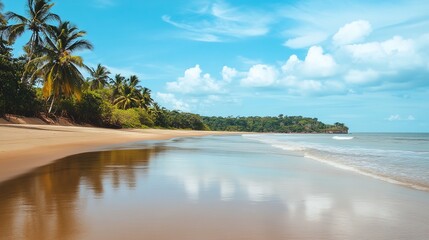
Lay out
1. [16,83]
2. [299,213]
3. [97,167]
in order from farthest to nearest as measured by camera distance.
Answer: [16,83] → [97,167] → [299,213]

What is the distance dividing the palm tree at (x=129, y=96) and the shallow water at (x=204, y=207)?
60.5 m

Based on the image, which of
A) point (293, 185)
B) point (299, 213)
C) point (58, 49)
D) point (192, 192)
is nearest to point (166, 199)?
point (192, 192)

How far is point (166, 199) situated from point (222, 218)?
1.52 metres

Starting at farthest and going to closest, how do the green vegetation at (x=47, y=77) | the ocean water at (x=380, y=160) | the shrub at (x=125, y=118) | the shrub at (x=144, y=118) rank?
the shrub at (x=144, y=118) < the shrub at (x=125, y=118) < the green vegetation at (x=47, y=77) < the ocean water at (x=380, y=160)

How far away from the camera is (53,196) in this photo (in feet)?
19.5

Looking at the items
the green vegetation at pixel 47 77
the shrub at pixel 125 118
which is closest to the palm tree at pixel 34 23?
the green vegetation at pixel 47 77

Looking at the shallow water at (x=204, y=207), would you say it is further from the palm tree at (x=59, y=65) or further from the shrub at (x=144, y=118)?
the shrub at (x=144, y=118)

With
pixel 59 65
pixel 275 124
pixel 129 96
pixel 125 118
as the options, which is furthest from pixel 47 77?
pixel 275 124

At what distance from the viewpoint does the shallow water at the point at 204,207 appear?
4.13m

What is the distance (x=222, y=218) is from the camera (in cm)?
479

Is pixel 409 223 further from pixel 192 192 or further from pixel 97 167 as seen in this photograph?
pixel 97 167

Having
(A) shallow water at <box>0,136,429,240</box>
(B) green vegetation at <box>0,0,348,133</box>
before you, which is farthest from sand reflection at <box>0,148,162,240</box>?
(B) green vegetation at <box>0,0,348,133</box>

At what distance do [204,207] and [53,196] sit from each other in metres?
2.72

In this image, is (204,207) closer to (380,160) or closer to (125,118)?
(380,160)
